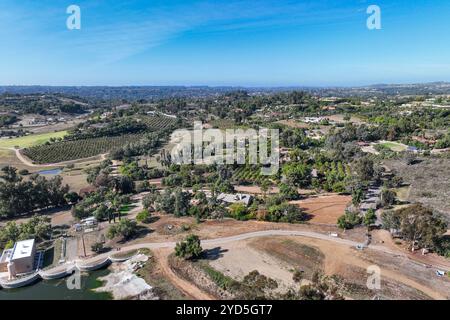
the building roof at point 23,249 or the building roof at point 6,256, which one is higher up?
the building roof at point 23,249

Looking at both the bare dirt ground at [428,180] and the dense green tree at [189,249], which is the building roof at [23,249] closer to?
the dense green tree at [189,249]

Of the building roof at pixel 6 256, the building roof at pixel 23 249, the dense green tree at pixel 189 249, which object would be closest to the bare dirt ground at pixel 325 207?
the dense green tree at pixel 189 249

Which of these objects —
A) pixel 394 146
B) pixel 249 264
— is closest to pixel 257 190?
pixel 249 264

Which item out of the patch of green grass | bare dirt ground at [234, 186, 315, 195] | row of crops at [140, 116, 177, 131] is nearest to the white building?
the patch of green grass

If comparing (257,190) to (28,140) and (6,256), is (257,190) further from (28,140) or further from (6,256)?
(28,140)
